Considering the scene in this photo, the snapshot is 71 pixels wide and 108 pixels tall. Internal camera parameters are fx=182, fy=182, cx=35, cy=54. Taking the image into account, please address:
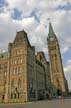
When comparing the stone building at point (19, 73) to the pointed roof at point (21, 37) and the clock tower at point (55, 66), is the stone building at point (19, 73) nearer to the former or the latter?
the pointed roof at point (21, 37)

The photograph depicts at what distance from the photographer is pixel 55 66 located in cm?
14338

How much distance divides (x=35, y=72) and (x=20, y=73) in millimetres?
12314

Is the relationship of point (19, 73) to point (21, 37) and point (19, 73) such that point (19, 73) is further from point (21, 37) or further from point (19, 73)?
point (21, 37)

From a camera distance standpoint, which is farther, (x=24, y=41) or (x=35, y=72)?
(x=35, y=72)

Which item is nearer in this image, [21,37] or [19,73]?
[19,73]

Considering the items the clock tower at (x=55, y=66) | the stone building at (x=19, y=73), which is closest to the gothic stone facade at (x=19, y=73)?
the stone building at (x=19, y=73)

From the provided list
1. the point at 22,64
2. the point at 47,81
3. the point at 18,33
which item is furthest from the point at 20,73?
the point at 47,81

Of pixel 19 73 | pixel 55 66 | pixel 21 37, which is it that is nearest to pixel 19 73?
pixel 19 73

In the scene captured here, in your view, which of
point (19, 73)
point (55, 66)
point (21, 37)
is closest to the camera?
point (19, 73)

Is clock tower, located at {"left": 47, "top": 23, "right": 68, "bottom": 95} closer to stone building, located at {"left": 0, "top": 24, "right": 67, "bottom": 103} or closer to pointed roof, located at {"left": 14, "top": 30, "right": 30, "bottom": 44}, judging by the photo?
stone building, located at {"left": 0, "top": 24, "right": 67, "bottom": 103}

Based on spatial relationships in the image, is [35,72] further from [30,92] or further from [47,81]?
[47,81]

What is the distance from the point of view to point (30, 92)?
251ft

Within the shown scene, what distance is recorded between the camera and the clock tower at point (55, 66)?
134000 millimetres

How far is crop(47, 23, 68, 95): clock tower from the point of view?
13400 cm
